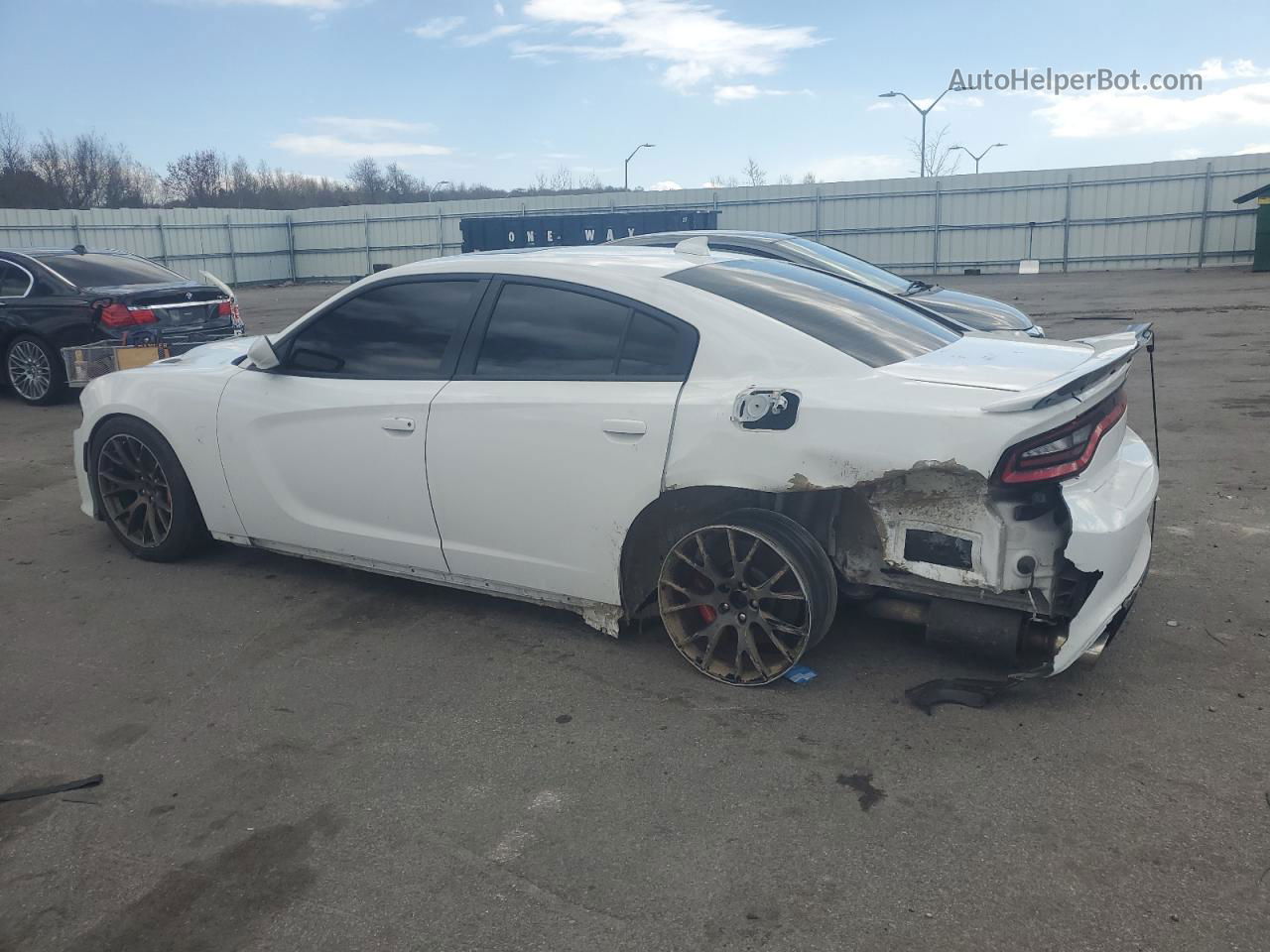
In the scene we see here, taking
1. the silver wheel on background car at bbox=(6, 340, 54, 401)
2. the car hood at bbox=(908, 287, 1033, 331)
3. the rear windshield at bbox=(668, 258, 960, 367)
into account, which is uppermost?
the rear windshield at bbox=(668, 258, 960, 367)

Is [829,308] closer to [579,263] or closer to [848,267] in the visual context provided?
[579,263]

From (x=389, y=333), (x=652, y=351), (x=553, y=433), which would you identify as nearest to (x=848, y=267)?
(x=389, y=333)

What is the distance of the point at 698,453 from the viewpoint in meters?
3.57

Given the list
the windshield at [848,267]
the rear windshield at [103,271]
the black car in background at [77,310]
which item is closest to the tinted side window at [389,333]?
the windshield at [848,267]

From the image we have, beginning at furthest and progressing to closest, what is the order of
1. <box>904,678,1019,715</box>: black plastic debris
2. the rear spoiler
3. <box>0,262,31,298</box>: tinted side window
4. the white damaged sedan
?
<box>0,262,31,298</box>: tinted side window → <box>904,678,1019,715</box>: black plastic debris → the white damaged sedan → the rear spoiler

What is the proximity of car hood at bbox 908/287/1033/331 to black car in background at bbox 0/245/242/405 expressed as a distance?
280 inches

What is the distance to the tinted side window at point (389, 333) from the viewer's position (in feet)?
14.0

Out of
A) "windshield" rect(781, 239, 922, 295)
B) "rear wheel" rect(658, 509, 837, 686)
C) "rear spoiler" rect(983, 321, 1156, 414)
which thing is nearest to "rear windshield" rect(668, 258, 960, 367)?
"rear spoiler" rect(983, 321, 1156, 414)

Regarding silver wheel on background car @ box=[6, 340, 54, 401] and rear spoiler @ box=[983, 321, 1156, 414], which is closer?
rear spoiler @ box=[983, 321, 1156, 414]

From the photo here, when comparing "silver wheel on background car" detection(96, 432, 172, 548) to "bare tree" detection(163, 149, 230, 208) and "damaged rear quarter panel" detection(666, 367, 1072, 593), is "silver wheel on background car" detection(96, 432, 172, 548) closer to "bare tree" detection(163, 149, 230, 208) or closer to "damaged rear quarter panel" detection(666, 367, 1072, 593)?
"damaged rear quarter panel" detection(666, 367, 1072, 593)

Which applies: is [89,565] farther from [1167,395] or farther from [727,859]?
[1167,395]

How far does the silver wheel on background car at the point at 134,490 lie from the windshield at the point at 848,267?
5.83 meters

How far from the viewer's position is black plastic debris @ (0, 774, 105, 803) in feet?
10.3

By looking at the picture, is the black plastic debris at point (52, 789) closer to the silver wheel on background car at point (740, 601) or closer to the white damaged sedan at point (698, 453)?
the white damaged sedan at point (698, 453)
